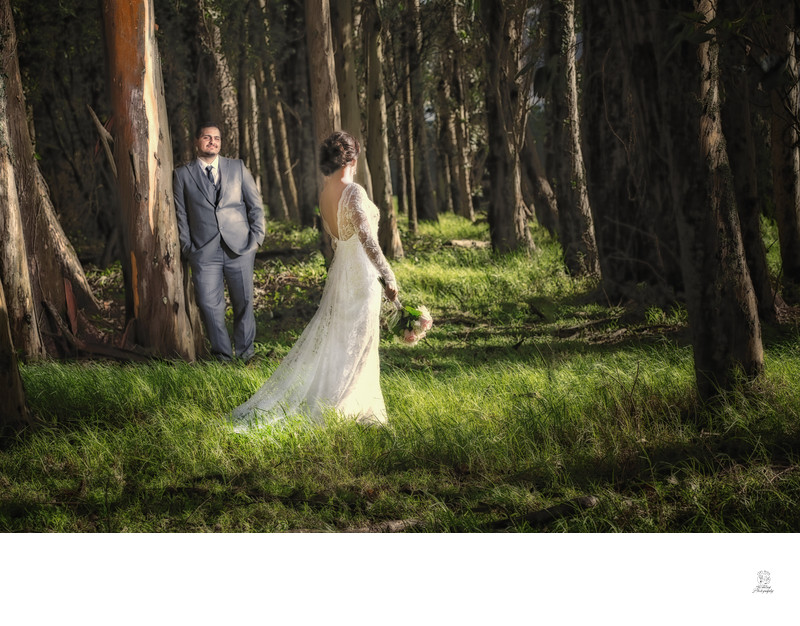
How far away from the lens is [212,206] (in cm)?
687

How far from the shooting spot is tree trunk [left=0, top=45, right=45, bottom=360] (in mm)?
6299

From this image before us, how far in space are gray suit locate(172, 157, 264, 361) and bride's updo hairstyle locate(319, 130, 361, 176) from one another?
7.75 ft

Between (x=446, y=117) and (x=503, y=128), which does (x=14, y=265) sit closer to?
(x=503, y=128)

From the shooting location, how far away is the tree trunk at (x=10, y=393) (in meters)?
4.61

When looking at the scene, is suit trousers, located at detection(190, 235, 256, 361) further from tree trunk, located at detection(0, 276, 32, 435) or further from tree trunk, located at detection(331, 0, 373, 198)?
tree trunk, located at detection(331, 0, 373, 198)

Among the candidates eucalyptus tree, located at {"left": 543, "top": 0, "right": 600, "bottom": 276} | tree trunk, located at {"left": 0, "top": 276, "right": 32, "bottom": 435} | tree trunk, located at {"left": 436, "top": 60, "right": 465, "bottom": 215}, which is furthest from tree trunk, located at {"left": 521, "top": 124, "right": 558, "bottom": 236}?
tree trunk, located at {"left": 0, "top": 276, "right": 32, "bottom": 435}

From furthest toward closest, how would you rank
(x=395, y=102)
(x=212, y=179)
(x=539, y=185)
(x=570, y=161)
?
(x=395, y=102)
(x=539, y=185)
(x=570, y=161)
(x=212, y=179)

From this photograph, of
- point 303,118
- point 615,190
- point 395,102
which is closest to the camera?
point 615,190

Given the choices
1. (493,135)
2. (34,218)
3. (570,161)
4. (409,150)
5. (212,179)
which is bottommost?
(34,218)

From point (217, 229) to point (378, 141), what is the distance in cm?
666

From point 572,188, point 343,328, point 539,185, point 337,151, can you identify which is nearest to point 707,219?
point 337,151
